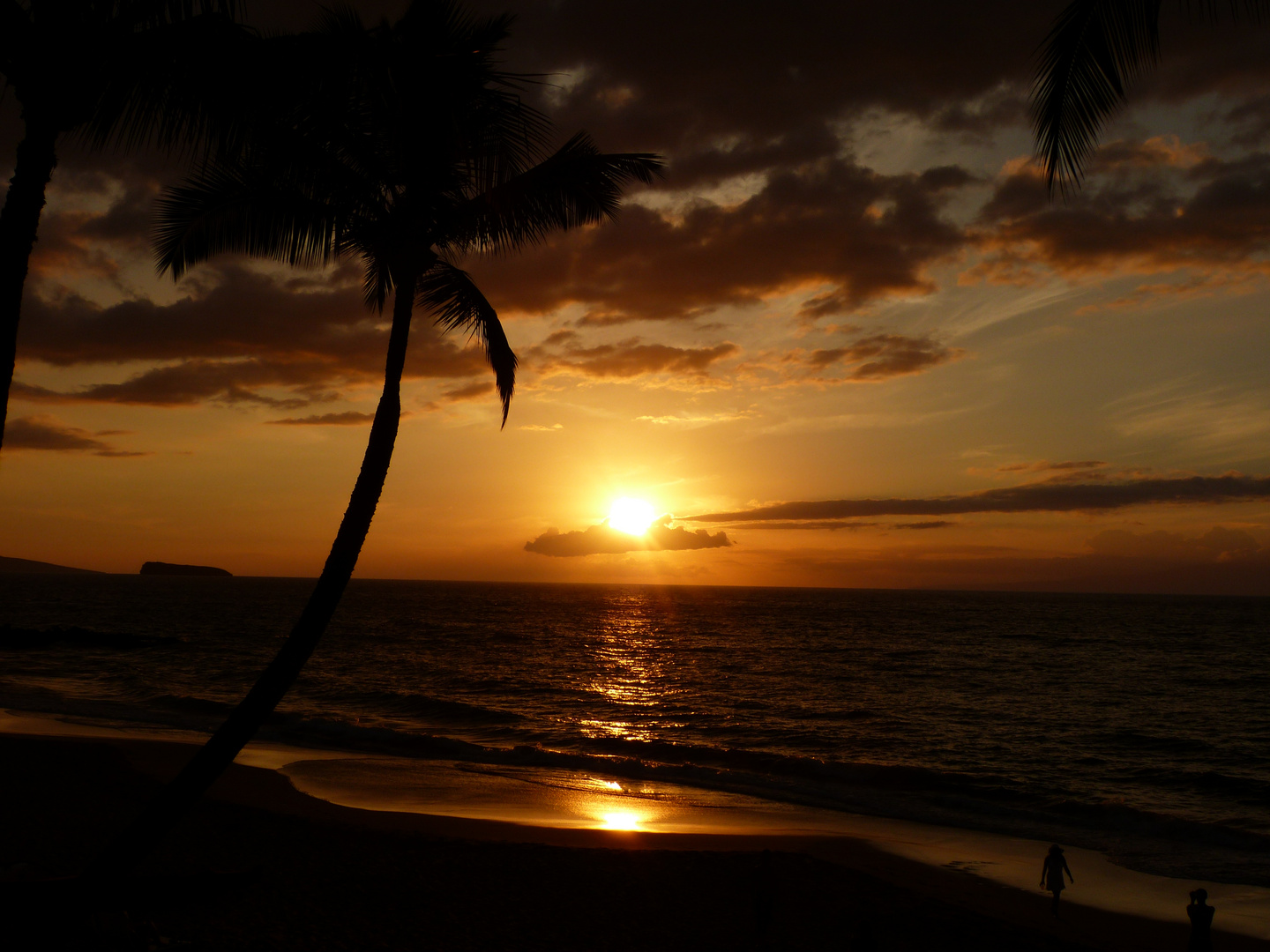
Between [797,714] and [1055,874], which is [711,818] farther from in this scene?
[797,714]

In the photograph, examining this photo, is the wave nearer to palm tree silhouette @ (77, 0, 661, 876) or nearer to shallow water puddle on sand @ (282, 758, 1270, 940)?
shallow water puddle on sand @ (282, 758, 1270, 940)

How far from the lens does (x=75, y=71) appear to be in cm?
520

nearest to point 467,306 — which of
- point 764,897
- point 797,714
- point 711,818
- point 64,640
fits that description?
point 764,897

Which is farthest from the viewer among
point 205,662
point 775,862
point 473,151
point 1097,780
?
point 205,662

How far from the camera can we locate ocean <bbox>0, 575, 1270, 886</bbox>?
21.6 m

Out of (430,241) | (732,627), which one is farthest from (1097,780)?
(732,627)

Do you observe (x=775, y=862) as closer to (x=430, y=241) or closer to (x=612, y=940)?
(x=612, y=940)

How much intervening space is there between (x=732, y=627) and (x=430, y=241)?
91521 millimetres

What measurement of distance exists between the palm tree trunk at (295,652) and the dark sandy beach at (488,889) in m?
1.68

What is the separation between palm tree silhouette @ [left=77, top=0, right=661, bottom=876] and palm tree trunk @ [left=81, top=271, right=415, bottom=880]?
1 cm

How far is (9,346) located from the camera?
5250 millimetres

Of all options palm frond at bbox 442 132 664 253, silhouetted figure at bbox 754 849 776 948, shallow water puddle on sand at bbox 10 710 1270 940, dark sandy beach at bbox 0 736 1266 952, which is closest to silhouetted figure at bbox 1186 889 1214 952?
dark sandy beach at bbox 0 736 1266 952

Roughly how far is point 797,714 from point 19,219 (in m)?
34.0

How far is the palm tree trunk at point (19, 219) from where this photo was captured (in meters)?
5.16
